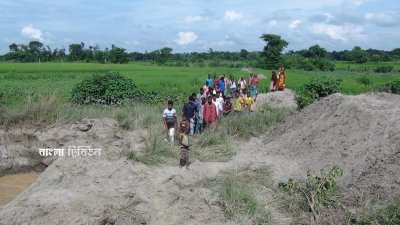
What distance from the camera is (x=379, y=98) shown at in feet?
40.3

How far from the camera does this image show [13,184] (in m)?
9.69

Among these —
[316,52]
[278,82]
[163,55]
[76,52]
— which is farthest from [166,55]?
[278,82]

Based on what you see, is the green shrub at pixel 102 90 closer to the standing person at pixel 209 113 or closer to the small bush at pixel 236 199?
the standing person at pixel 209 113

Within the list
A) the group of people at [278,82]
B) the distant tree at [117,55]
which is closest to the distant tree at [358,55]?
the distant tree at [117,55]

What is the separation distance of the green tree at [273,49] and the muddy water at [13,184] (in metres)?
30.6

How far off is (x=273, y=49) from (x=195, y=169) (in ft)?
101

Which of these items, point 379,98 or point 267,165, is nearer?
point 267,165

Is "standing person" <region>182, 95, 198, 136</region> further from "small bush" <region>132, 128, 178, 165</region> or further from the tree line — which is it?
the tree line

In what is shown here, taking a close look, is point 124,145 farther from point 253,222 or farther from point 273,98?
point 273,98

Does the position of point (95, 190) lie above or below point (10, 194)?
above

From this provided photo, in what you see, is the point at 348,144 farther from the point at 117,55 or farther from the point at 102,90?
the point at 117,55

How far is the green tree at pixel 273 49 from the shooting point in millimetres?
38344

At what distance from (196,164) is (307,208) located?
3.06m

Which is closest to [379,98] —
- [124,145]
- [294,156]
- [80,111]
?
[294,156]
